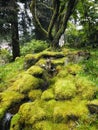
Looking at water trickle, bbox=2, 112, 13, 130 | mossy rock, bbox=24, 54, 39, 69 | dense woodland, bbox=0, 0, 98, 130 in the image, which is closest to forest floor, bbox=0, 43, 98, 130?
dense woodland, bbox=0, 0, 98, 130

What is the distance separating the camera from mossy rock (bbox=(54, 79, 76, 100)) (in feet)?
21.6

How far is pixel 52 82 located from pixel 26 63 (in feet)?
7.64

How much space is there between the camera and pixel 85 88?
6.72 meters

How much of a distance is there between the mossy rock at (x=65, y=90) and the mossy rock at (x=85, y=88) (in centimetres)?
18

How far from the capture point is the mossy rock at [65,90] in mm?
6598

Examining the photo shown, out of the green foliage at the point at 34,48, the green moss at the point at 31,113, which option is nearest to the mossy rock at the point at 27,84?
the green moss at the point at 31,113

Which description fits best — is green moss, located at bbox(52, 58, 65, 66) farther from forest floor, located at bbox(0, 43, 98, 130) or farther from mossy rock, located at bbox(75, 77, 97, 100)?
mossy rock, located at bbox(75, 77, 97, 100)

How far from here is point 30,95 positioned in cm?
716

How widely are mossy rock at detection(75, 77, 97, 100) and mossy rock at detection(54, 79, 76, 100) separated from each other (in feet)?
0.60

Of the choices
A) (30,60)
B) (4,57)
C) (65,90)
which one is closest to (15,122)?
(65,90)

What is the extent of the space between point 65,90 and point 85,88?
2.02 ft

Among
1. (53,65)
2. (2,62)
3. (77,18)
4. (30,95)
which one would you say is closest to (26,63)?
(53,65)

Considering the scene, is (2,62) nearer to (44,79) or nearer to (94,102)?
(44,79)

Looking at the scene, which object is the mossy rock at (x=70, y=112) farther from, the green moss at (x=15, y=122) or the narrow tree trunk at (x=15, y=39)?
the narrow tree trunk at (x=15, y=39)
